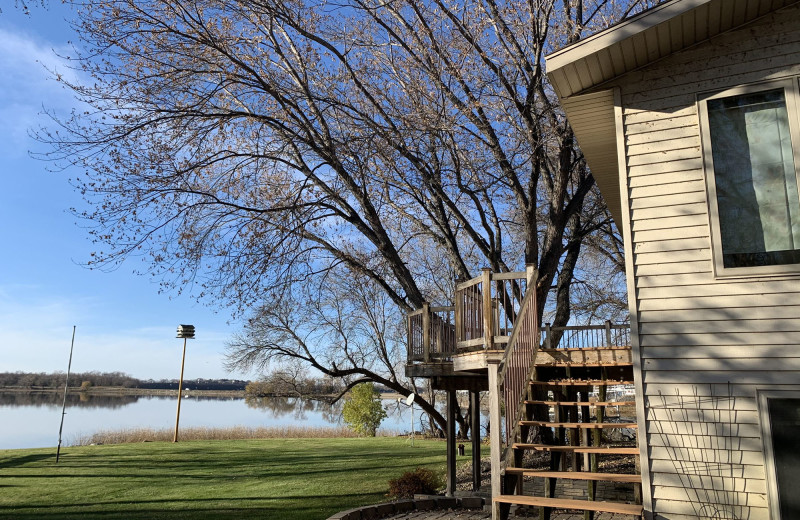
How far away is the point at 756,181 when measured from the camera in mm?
5168

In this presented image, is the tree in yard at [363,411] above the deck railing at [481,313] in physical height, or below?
below

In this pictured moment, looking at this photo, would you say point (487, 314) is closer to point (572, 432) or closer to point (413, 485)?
point (572, 432)

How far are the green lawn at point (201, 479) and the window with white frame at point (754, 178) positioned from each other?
24.6 ft

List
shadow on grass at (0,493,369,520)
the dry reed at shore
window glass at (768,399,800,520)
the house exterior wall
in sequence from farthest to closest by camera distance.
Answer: the dry reed at shore → shadow on grass at (0,493,369,520) → the house exterior wall → window glass at (768,399,800,520)

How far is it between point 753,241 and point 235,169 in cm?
1011

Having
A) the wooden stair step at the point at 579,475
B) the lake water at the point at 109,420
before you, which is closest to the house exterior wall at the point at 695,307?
the wooden stair step at the point at 579,475

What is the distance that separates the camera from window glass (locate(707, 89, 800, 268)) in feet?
16.4

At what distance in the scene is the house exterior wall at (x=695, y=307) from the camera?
4.93m

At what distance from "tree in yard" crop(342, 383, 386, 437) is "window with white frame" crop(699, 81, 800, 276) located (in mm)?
22711

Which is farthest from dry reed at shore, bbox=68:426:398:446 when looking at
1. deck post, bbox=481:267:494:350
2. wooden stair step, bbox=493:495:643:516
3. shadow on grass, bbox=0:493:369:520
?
wooden stair step, bbox=493:495:643:516

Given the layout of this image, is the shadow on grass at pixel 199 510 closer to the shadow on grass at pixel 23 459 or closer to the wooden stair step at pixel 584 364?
the wooden stair step at pixel 584 364

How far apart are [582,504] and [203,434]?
921 inches

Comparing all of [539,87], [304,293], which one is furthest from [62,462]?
[539,87]

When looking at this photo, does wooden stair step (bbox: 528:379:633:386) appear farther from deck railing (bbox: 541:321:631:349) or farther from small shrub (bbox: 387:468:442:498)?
deck railing (bbox: 541:321:631:349)
